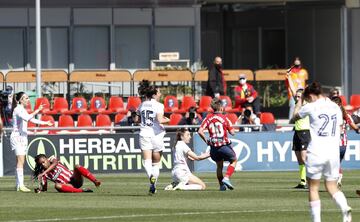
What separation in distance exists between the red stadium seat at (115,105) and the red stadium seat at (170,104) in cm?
128

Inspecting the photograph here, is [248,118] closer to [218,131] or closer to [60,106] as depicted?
[60,106]

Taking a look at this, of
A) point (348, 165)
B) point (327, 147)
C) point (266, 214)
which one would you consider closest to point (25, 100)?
point (266, 214)

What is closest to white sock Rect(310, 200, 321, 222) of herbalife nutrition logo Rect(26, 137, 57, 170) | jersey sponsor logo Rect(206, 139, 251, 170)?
herbalife nutrition logo Rect(26, 137, 57, 170)

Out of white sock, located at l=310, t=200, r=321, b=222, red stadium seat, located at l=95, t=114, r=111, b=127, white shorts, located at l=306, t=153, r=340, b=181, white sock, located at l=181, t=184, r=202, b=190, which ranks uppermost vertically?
red stadium seat, located at l=95, t=114, r=111, b=127

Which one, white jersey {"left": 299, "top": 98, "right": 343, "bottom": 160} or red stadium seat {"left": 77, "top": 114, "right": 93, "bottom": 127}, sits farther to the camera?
red stadium seat {"left": 77, "top": 114, "right": 93, "bottom": 127}

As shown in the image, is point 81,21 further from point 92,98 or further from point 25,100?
point 25,100

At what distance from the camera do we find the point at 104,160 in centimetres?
3000

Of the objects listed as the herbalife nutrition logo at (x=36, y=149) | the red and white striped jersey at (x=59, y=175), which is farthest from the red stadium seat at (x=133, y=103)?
the red and white striped jersey at (x=59, y=175)

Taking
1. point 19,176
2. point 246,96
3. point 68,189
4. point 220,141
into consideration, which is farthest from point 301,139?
point 246,96

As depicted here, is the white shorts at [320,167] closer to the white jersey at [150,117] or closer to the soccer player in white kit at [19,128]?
the white jersey at [150,117]

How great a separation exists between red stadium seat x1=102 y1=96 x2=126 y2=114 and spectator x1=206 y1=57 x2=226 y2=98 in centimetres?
264

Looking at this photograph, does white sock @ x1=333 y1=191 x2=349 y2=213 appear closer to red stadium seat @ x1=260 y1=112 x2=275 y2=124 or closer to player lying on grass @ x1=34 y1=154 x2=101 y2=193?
player lying on grass @ x1=34 y1=154 x2=101 y2=193

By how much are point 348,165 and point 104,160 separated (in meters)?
6.04

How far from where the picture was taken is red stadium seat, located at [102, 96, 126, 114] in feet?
118
